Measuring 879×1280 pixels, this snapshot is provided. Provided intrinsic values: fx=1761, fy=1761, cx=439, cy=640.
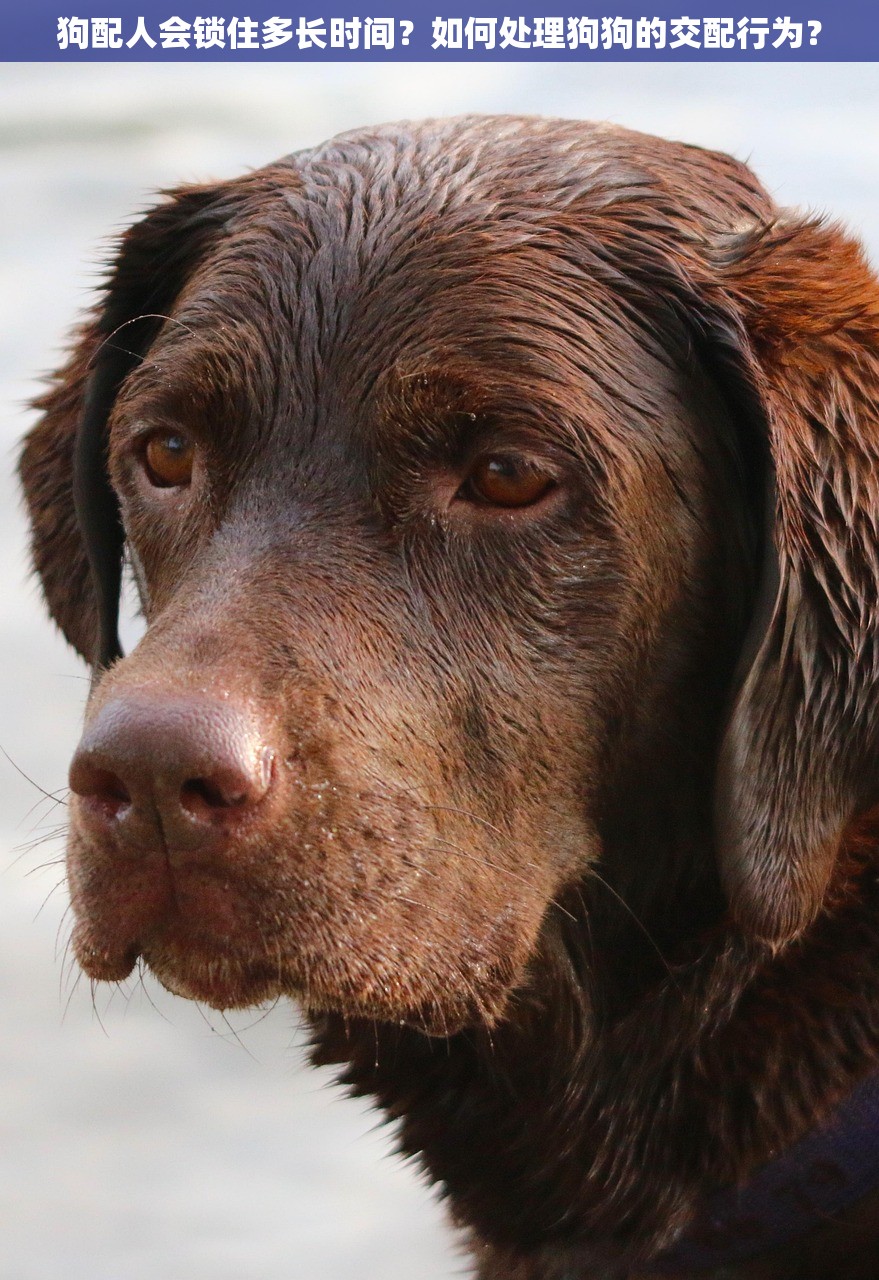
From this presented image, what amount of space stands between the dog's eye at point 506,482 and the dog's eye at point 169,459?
0.51 meters

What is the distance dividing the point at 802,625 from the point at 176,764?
111 cm

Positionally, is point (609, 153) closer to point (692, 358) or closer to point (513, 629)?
point (692, 358)

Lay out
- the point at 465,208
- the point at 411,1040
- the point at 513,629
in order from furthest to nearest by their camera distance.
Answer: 1. the point at 411,1040
2. the point at 465,208
3. the point at 513,629

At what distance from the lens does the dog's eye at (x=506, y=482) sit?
2.77 m

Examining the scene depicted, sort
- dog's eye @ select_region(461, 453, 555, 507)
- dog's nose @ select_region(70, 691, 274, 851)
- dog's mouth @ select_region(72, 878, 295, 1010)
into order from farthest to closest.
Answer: dog's eye @ select_region(461, 453, 555, 507), dog's mouth @ select_region(72, 878, 295, 1010), dog's nose @ select_region(70, 691, 274, 851)


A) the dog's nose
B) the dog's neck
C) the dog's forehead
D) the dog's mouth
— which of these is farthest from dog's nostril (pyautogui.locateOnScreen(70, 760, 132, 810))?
the dog's neck

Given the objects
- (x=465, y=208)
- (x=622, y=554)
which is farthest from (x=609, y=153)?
(x=622, y=554)

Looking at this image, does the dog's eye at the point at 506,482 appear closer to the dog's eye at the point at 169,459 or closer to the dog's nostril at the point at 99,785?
the dog's eye at the point at 169,459

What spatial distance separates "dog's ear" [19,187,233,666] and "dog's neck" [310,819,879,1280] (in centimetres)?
104

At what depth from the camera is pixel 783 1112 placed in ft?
10.0

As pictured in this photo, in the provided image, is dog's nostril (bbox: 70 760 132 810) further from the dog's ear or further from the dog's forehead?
the dog's ear

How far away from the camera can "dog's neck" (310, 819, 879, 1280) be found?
10.1 feet

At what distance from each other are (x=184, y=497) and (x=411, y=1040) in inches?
43.4

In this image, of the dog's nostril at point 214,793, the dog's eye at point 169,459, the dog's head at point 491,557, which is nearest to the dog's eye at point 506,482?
the dog's head at point 491,557
